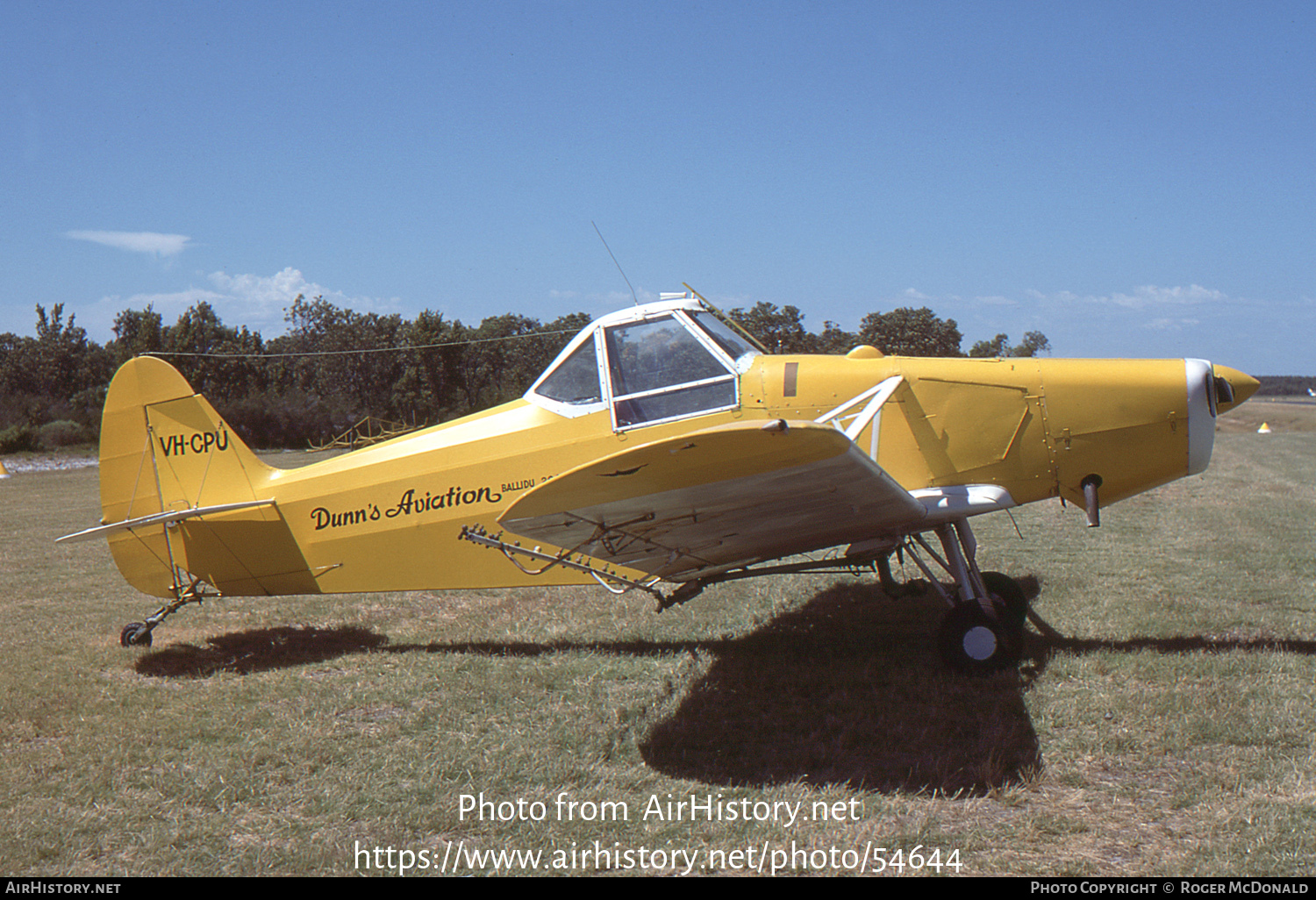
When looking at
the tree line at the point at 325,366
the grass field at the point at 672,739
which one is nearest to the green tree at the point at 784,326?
the tree line at the point at 325,366

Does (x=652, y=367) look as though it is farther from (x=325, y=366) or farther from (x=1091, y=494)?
(x=325, y=366)

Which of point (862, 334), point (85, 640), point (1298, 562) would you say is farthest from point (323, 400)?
point (1298, 562)

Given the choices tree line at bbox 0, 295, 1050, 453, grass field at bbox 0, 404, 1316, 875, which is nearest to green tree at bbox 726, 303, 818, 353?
tree line at bbox 0, 295, 1050, 453

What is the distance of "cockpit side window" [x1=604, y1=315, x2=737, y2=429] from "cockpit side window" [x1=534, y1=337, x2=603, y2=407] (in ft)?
0.45

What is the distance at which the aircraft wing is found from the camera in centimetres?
352

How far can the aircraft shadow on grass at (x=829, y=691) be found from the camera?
430 cm

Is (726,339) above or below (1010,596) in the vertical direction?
above

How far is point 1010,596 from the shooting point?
21.1 feet

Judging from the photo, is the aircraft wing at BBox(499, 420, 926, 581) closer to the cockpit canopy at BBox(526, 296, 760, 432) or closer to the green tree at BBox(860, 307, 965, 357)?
the cockpit canopy at BBox(526, 296, 760, 432)

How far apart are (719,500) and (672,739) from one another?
152 cm

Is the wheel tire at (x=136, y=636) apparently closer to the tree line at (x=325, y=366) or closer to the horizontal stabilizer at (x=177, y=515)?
the horizontal stabilizer at (x=177, y=515)

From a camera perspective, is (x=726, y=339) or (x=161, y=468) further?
(x=161, y=468)

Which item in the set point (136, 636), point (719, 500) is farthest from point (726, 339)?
point (136, 636)

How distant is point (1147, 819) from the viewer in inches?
144
